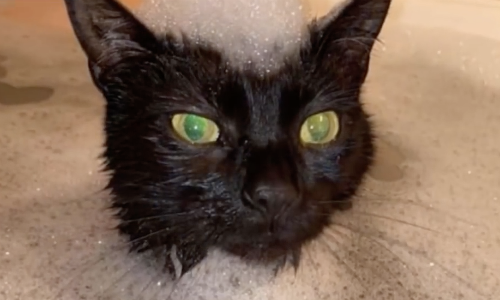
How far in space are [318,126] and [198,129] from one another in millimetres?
130

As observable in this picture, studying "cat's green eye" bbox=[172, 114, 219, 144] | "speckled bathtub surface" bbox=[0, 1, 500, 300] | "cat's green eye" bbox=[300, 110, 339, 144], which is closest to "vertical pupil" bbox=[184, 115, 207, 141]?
"cat's green eye" bbox=[172, 114, 219, 144]

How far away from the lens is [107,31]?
868mm

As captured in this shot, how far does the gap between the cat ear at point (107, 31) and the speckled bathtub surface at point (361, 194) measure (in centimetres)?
25

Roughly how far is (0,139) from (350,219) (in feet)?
1.68

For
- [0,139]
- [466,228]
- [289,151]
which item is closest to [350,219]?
[466,228]

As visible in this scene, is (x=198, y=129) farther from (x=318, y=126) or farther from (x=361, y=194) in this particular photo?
(x=361, y=194)

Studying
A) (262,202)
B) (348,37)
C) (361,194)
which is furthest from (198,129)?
(361,194)

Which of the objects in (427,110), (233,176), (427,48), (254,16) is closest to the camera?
(233,176)

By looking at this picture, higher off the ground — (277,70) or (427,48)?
(277,70)

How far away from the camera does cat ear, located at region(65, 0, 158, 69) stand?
33.4 inches

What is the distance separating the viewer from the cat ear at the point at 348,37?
2.93ft

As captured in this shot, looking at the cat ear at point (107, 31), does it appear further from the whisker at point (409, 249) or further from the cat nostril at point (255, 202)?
the whisker at point (409, 249)

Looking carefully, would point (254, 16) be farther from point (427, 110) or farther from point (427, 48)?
point (427, 48)

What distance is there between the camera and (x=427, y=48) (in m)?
1.53
